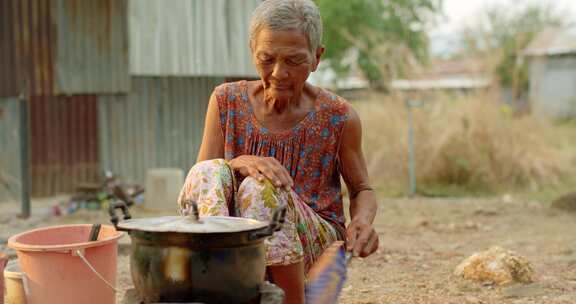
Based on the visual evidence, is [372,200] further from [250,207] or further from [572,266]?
[572,266]

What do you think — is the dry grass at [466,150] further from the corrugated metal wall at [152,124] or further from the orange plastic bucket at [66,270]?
the orange plastic bucket at [66,270]

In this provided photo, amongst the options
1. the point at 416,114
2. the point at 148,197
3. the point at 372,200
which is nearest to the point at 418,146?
the point at 416,114

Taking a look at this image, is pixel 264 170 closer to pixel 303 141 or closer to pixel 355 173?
pixel 303 141

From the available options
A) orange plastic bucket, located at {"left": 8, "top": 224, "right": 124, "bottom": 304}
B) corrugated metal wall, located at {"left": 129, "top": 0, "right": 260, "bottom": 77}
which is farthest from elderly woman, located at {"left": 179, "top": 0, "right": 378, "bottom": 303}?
corrugated metal wall, located at {"left": 129, "top": 0, "right": 260, "bottom": 77}

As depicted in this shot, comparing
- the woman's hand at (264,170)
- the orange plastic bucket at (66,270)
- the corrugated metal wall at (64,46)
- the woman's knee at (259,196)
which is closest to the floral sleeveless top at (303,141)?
the woman's hand at (264,170)

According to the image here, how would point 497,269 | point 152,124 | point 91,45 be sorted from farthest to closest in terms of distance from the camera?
point 152,124 → point 91,45 → point 497,269

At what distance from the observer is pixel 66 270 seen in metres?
3.15

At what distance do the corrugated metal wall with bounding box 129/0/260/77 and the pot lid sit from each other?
698 cm

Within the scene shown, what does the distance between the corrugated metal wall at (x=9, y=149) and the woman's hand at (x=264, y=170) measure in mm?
7458

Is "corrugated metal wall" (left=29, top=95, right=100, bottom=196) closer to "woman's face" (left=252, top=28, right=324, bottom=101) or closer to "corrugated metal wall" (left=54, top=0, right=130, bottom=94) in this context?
"corrugated metal wall" (left=54, top=0, right=130, bottom=94)

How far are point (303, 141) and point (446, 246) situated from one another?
13.6 feet

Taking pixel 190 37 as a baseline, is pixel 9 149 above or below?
below

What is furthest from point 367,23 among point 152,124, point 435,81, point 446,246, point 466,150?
point 446,246

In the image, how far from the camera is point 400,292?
456 centimetres
